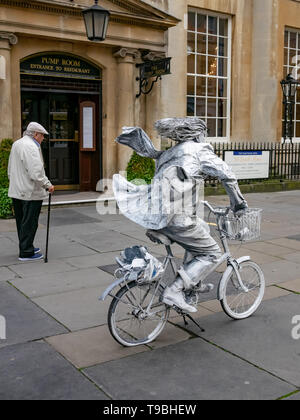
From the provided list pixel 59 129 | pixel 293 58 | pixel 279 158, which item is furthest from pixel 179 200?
pixel 293 58

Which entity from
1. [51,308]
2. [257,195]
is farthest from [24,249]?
[257,195]

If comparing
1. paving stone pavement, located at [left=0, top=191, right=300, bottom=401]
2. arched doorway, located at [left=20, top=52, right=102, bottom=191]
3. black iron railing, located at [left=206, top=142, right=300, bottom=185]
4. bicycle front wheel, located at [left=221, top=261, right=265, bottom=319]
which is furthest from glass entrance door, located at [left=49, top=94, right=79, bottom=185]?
bicycle front wheel, located at [left=221, top=261, right=265, bottom=319]

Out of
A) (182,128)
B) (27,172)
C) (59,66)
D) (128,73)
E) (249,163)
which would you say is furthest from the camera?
(249,163)

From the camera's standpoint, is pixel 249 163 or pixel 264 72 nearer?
pixel 249 163

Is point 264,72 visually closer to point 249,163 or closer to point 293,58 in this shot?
point 293,58

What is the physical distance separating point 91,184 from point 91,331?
863cm

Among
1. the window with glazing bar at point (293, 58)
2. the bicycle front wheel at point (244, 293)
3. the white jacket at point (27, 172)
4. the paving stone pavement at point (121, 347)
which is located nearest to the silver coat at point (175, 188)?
the bicycle front wheel at point (244, 293)

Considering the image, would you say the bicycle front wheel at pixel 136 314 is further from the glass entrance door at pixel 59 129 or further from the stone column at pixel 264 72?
the stone column at pixel 264 72

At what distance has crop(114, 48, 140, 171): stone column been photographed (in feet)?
39.6

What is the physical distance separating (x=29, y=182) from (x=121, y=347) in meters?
3.34

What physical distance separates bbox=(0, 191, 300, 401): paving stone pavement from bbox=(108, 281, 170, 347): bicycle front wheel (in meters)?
0.11

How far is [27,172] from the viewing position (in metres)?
6.76

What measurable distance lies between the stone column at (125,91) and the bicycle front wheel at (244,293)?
310 inches

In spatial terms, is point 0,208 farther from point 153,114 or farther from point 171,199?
point 171,199
